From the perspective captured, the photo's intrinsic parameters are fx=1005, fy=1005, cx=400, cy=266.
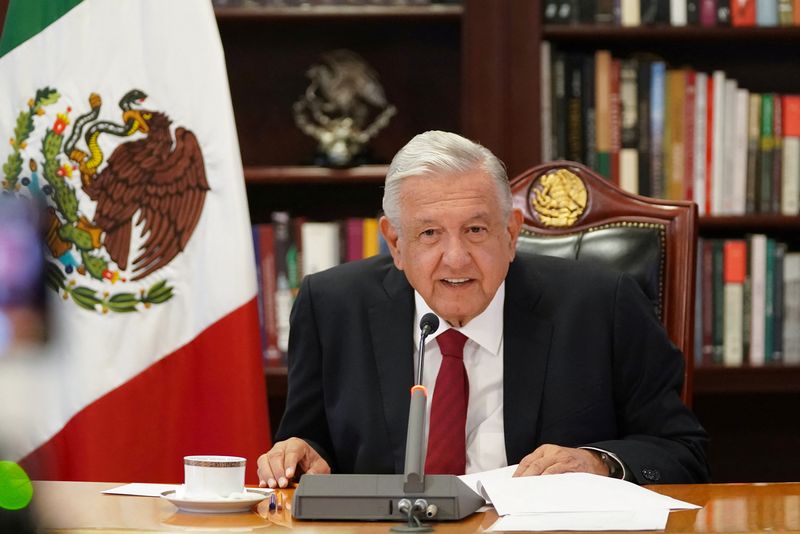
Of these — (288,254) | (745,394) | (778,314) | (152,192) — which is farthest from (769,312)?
(152,192)

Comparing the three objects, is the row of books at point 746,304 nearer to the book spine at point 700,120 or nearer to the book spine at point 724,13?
the book spine at point 700,120

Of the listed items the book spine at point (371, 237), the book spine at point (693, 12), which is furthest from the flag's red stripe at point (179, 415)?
the book spine at point (693, 12)

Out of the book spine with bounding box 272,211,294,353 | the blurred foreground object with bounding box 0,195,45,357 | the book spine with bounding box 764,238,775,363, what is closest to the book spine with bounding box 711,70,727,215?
the book spine with bounding box 764,238,775,363

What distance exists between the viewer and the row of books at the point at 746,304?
2941mm

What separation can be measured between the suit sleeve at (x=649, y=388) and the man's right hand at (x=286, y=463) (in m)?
0.53

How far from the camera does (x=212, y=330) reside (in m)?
2.56

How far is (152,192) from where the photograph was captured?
2.51 m

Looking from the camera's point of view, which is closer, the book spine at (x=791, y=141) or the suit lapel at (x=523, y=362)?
the suit lapel at (x=523, y=362)

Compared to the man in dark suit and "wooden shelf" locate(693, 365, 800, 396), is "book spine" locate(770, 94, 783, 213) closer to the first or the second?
"wooden shelf" locate(693, 365, 800, 396)

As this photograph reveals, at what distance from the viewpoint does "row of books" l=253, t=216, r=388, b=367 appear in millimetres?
2980

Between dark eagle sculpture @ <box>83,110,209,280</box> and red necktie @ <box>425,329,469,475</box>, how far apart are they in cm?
102

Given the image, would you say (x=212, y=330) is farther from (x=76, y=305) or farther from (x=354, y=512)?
(x=354, y=512)

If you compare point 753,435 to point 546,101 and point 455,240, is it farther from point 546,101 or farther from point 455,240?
point 455,240

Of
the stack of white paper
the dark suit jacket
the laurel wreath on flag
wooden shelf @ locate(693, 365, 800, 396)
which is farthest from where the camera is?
wooden shelf @ locate(693, 365, 800, 396)
